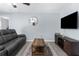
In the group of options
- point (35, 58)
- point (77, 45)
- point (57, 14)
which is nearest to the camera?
point (35, 58)

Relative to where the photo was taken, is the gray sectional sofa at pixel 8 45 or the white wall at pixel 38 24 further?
the white wall at pixel 38 24

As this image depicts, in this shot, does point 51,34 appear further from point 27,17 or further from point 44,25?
point 27,17

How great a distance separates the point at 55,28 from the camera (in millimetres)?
7484

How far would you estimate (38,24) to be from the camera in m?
7.47

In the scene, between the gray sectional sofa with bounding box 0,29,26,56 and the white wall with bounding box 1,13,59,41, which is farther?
the white wall with bounding box 1,13,59,41

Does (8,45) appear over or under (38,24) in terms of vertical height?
under

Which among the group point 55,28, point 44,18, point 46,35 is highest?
point 44,18

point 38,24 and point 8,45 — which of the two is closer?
point 8,45

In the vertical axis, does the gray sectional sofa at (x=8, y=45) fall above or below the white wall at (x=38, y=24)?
below

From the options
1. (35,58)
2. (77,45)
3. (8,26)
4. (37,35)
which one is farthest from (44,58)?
(8,26)

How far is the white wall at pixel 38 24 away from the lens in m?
7.41

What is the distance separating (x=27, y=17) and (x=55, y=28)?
2.01 metres

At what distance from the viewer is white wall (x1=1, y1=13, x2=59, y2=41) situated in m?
7.41

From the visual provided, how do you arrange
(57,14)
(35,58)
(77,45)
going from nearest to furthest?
(35,58), (77,45), (57,14)
